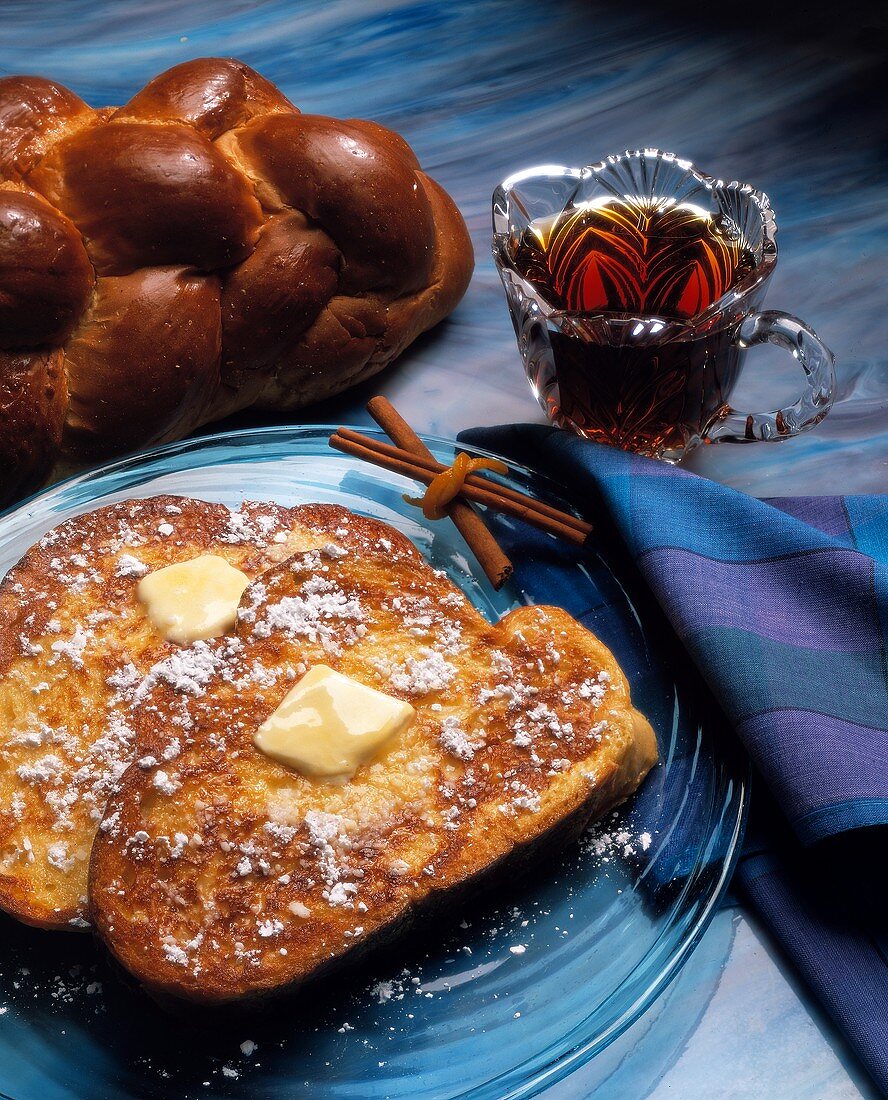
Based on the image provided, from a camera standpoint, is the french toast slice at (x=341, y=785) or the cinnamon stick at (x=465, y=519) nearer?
the french toast slice at (x=341, y=785)

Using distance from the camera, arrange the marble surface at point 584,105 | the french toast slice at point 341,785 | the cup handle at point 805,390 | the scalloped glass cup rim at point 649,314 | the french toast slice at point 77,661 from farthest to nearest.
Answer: the marble surface at point 584,105, the cup handle at point 805,390, the scalloped glass cup rim at point 649,314, the french toast slice at point 77,661, the french toast slice at point 341,785

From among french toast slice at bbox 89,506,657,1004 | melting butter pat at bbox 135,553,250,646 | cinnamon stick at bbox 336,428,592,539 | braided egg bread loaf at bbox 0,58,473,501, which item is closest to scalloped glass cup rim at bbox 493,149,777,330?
braided egg bread loaf at bbox 0,58,473,501

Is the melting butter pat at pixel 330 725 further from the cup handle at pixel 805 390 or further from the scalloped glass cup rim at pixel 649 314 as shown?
the cup handle at pixel 805 390

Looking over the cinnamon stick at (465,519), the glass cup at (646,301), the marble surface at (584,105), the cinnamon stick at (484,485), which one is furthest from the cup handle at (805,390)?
the cinnamon stick at (465,519)

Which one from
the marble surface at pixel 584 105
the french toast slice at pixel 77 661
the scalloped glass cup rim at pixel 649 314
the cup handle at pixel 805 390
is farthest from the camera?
the marble surface at pixel 584 105

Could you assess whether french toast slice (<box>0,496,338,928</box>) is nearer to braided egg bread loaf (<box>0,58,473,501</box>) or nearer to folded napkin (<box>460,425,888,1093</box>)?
braided egg bread loaf (<box>0,58,473,501</box>)
